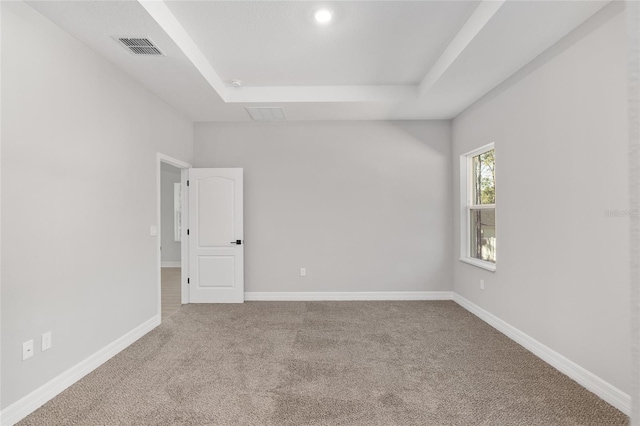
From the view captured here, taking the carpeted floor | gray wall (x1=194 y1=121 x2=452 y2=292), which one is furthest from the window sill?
the carpeted floor

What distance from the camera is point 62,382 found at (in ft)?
8.27

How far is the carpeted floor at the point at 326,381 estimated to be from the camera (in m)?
2.20

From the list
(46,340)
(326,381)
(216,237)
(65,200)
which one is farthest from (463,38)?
(46,340)

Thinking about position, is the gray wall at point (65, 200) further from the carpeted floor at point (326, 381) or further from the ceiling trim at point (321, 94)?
the ceiling trim at point (321, 94)

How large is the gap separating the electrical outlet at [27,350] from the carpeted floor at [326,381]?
381mm

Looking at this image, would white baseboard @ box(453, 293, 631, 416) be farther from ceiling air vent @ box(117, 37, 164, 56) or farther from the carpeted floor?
ceiling air vent @ box(117, 37, 164, 56)

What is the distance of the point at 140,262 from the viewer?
3.60m

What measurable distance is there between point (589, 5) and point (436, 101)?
6.24ft

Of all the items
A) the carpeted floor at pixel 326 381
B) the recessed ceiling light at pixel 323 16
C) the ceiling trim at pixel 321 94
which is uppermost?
the recessed ceiling light at pixel 323 16

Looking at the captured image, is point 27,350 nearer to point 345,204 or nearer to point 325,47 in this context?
point 325,47

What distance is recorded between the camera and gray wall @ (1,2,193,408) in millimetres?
2176

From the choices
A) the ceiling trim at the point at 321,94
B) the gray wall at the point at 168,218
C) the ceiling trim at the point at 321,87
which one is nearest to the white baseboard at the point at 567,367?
the ceiling trim at the point at 321,87

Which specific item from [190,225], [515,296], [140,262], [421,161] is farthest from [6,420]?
[421,161]

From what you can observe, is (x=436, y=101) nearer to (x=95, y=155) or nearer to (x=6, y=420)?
(x=95, y=155)
